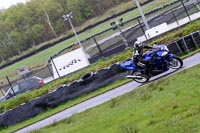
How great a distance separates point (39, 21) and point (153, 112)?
330 ft

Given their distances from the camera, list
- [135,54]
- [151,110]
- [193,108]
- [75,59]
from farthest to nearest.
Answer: [75,59], [135,54], [151,110], [193,108]

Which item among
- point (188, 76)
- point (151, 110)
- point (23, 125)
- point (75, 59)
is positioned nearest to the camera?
point (151, 110)

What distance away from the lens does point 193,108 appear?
9336mm

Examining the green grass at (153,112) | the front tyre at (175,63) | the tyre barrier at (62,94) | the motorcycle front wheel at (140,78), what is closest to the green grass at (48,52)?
the tyre barrier at (62,94)

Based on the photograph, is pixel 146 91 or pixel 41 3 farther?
pixel 41 3

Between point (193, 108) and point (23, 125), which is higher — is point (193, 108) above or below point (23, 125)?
above

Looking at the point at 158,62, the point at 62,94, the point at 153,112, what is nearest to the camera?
the point at 153,112

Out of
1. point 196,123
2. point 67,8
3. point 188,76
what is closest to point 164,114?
point 196,123

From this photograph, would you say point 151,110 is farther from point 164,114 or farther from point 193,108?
point 193,108

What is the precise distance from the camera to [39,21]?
10912cm

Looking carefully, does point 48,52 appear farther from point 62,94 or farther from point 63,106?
point 63,106

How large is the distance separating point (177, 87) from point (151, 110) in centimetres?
210

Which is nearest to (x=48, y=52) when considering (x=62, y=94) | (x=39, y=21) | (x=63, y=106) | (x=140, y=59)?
(x=39, y=21)

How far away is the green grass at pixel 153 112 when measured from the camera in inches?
353
